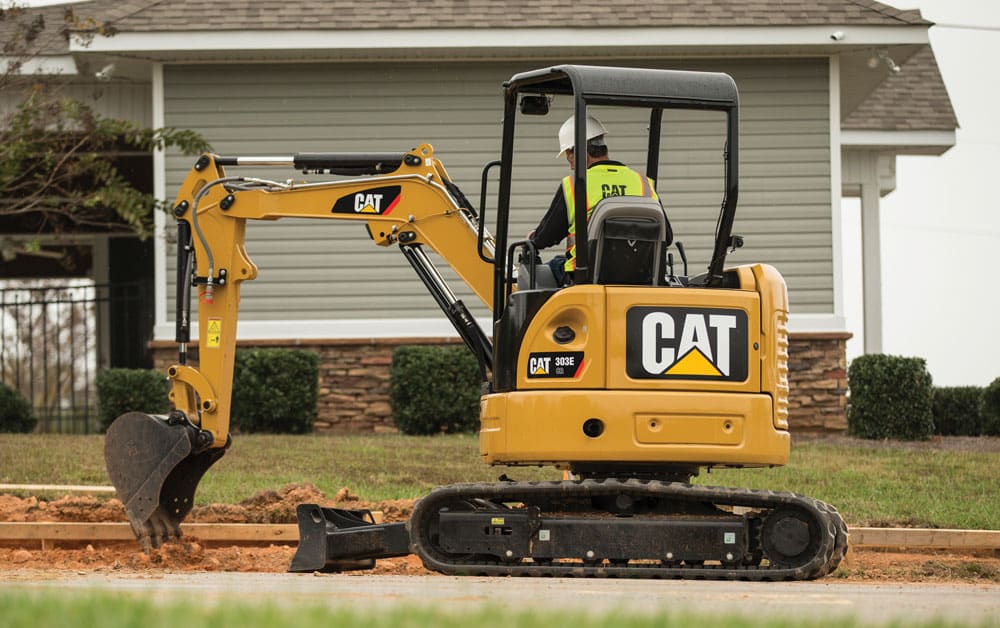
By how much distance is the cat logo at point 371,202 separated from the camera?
9719 mm

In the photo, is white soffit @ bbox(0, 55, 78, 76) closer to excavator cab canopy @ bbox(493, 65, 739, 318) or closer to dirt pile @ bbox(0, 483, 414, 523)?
dirt pile @ bbox(0, 483, 414, 523)

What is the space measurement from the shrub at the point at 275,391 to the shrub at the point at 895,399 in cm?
693

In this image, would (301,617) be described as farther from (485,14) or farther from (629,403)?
(485,14)

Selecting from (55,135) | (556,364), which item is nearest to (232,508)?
(556,364)

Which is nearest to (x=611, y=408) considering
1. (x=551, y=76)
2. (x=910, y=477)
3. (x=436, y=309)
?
(x=551, y=76)

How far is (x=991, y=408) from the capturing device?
20344mm

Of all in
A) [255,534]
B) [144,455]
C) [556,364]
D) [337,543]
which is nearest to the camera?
[556,364]

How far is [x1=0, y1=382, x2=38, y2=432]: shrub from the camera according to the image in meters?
20.6

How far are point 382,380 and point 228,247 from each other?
9974mm

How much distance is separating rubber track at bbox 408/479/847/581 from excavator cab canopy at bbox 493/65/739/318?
1.11 meters

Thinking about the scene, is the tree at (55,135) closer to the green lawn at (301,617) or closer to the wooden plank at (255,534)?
the wooden plank at (255,534)

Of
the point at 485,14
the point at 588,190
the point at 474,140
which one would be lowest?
the point at 588,190

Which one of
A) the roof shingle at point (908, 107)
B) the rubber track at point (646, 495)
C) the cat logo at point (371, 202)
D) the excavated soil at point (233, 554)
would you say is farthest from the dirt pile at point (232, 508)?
the roof shingle at point (908, 107)

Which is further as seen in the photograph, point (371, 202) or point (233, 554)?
point (233, 554)
